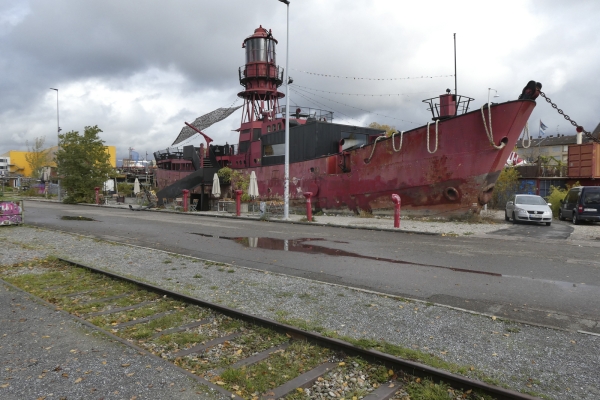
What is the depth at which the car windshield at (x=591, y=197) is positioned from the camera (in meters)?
16.8

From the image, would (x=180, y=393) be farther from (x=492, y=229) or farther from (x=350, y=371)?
(x=492, y=229)

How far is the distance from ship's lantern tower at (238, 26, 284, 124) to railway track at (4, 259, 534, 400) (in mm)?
23837

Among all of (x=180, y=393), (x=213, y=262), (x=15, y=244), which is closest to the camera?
(x=180, y=393)

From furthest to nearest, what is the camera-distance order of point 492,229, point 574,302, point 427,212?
point 427,212, point 492,229, point 574,302

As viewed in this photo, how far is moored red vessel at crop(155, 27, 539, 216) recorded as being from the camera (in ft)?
52.4

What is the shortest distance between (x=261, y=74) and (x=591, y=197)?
20.7 metres

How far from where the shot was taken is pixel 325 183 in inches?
858

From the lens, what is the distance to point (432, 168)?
17.1 metres

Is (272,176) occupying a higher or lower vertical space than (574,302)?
higher

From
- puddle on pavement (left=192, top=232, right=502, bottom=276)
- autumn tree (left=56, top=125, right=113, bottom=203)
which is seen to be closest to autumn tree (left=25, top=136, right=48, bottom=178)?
autumn tree (left=56, top=125, right=113, bottom=203)

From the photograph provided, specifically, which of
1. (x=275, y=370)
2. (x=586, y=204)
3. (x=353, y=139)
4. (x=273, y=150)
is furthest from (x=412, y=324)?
(x=273, y=150)

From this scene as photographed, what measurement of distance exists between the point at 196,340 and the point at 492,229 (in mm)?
13138

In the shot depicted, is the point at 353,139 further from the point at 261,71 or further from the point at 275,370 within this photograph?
the point at 275,370

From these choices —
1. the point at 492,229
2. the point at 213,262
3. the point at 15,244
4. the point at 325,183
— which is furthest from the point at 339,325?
the point at 325,183
